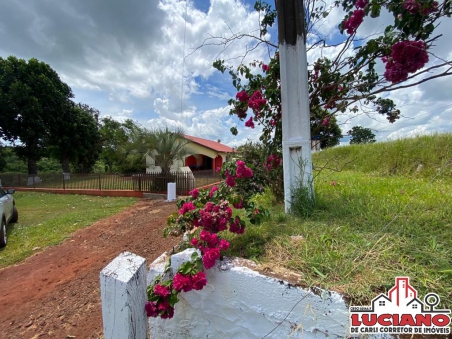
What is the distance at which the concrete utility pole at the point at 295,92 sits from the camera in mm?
2129

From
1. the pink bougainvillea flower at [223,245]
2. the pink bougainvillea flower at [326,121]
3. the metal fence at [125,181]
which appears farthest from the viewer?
the metal fence at [125,181]

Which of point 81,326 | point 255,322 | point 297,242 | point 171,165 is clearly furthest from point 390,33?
point 171,165

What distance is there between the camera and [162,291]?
4.06 feet

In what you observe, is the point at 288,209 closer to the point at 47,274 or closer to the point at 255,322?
the point at 255,322

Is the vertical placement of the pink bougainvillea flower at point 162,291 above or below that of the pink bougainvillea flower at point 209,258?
below

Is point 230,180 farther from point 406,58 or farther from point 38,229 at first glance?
point 38,229

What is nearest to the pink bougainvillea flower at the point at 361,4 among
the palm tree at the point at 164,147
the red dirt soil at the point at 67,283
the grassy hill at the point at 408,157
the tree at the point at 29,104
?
the grassy hill at the point at 408,157

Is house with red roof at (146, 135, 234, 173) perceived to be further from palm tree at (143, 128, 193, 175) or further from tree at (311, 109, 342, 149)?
tree at (311, 109, 342, 149)

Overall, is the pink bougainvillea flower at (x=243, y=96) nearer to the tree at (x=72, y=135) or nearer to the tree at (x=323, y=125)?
the tree at (x=323, y=125)

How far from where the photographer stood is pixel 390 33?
6.24ft

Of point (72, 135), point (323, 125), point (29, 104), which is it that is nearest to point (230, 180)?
point (323, 125)

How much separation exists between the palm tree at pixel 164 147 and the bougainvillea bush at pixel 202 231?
8.13 metres

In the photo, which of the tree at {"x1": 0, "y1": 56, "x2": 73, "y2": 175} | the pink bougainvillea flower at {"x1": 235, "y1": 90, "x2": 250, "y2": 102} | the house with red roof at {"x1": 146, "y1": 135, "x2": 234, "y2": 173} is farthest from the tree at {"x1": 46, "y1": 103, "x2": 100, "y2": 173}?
the pink bougainvillea flower at {"x1": 235, "y1": 90, "x2": 250, "y2": 102}

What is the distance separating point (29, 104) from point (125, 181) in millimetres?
11305
